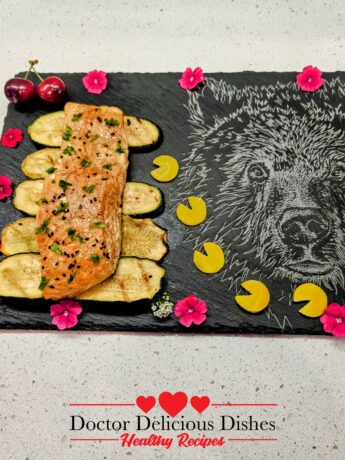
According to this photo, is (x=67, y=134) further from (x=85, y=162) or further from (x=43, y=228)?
(x=43, y=228)

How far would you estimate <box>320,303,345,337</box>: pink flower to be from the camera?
273 cm

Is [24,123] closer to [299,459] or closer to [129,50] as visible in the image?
[129,50]

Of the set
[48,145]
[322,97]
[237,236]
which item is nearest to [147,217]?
[237,236]

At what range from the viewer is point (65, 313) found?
9.07ft

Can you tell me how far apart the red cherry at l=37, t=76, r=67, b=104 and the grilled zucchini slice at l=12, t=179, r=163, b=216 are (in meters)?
0.66

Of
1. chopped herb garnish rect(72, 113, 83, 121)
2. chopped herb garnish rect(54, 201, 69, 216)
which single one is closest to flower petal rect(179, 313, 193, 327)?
chopped herb garnish rect(54, 201, 69, 216)

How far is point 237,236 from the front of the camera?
116 inches

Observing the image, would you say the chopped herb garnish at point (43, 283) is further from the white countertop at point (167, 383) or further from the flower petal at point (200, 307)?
the flower petal at point (200, 307)

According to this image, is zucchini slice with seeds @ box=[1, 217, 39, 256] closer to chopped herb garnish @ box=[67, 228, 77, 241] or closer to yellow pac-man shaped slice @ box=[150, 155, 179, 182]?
chopped herb garnish @ box=[67, 228, 77, 241]

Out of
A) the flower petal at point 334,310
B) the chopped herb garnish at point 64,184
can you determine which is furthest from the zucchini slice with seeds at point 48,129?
the flower petal at point 334,310

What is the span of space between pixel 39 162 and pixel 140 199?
743mm

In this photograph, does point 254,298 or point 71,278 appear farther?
point 254,298

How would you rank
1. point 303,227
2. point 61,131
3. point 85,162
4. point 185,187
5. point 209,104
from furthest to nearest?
point 209,104 < point 61,131 < point 185,187 < point 303,227 < point 85,162

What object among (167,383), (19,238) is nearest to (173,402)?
(167,383)
